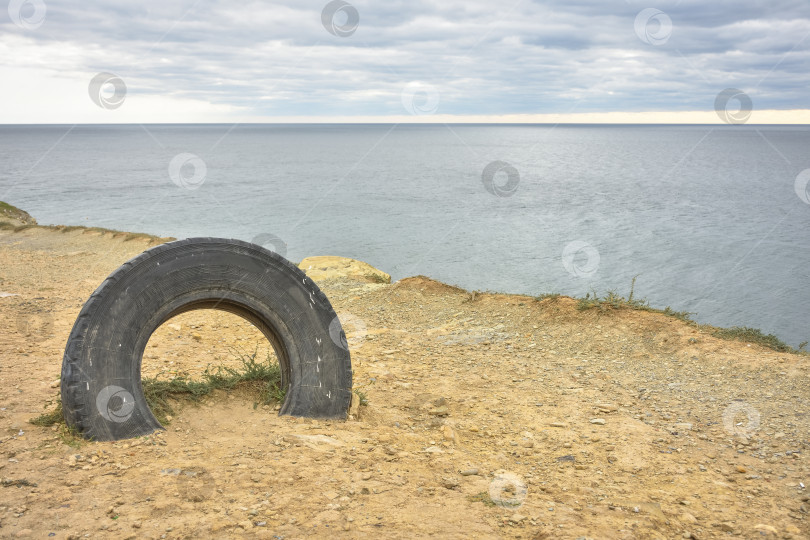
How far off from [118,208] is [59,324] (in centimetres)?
3888

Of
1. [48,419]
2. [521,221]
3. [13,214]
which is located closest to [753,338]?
[48,419]

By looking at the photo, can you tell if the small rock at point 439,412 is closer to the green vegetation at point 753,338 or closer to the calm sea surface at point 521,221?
the green vegetation at point 753,338

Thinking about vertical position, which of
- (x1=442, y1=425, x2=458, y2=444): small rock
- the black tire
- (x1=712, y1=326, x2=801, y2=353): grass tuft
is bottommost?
(x1=442, y1=425, x2=458, y2=444): small rock

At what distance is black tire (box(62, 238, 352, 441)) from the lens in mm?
5191

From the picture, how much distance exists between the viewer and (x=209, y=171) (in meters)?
79.2

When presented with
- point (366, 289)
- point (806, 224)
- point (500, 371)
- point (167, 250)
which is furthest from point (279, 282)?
point (806, 224)

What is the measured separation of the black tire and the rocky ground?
0.99 ft

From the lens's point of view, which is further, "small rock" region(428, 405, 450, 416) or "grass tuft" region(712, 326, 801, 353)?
"grass tuft" region(712, 326, 801, 353)

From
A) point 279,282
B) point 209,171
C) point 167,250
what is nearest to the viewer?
point 167,250

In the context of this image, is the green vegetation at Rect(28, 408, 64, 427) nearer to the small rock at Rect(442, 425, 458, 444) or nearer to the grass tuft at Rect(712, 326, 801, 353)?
the small rock at Rect(442, 425, 458, 444)

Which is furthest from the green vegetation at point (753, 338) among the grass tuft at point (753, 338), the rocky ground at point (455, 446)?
the rocky ground at point (455, 446)

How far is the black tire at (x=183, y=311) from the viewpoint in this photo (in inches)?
204

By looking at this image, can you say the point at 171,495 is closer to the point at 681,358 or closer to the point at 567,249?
the point at 681,358

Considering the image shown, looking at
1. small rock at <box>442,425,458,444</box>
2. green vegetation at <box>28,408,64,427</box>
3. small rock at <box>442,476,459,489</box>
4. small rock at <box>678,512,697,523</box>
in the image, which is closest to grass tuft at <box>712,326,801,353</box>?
small rock at <box>678,512,697,523</box>
